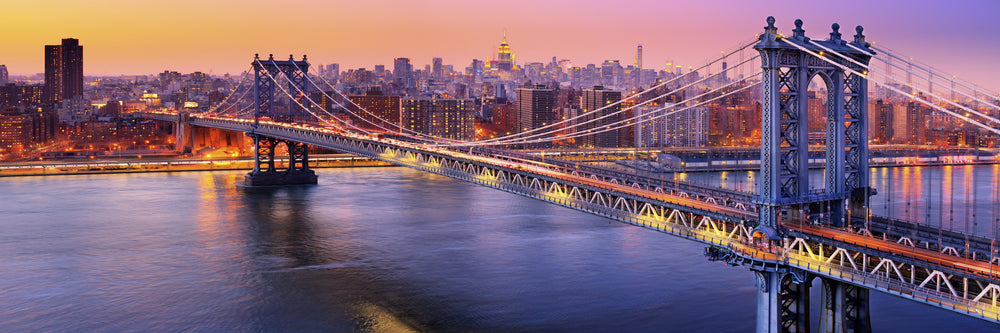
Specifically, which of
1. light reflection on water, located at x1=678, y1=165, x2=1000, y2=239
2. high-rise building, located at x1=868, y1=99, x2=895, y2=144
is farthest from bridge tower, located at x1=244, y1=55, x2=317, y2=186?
high-rise building, located at x1=868, y1=99, x2=895, y2=144

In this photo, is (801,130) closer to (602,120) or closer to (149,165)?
(149,165)

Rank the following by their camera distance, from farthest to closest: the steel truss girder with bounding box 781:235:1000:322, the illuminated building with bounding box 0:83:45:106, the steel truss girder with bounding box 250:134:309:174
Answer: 1. the illuminated building with bounding box 0:83:45:106
2. the steel truss girder with bounding box 250:134:309:174
3. the steel truss girder with bounding box 781:235:1000:322

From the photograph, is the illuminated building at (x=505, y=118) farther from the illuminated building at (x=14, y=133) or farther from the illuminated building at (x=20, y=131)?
the illuminated building at (x=14, y=133)

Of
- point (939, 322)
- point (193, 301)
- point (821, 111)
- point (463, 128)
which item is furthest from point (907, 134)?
point (193, 301)

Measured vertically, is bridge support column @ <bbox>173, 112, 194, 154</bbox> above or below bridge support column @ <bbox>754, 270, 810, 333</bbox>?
above

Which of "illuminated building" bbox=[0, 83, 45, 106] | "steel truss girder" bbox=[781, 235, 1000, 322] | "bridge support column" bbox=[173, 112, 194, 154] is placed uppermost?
"illuminated building" bbox=[0, 83, 45, 106]

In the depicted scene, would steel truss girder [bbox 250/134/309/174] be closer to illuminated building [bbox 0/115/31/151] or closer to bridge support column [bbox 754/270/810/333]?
bridge support column [bbox 754/270/810/333]

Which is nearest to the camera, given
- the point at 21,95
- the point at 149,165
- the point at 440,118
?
the point at 149,165

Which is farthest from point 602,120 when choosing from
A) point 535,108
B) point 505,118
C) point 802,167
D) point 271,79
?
point 802,167
